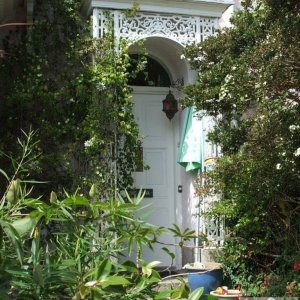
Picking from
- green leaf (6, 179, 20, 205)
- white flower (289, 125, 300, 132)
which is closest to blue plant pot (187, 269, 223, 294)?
white flower (289, 125, 300, 132)

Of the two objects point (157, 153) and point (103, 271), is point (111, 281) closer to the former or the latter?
point (103, 271)

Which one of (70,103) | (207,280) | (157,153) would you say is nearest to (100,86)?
(70,103)

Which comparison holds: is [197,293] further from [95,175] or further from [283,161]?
[95,175]

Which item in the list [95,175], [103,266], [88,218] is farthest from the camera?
[95,175]

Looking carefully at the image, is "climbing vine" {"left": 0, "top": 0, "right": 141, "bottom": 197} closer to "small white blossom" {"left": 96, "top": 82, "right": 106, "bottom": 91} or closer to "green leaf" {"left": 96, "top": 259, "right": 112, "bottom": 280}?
"small white blossom" {"left": 96, "top": 82, "right": 106, "bottom": 91}

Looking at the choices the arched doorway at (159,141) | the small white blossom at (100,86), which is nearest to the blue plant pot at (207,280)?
the arched doorway at (159,141)

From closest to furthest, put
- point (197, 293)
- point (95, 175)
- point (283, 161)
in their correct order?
point (197, 293) < point (283, 161) < point (95, 175)

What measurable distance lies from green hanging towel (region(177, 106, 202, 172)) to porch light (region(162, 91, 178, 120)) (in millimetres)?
433

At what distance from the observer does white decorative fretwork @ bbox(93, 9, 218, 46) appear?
6.37 m

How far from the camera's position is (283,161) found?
4535 millimetres

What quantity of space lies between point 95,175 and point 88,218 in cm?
404

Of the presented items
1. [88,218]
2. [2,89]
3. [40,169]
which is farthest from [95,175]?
[88,218]

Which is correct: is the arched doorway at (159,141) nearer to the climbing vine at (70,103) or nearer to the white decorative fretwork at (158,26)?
the white decorative fretwork at (158,26)

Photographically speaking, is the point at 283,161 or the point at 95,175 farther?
the point at 95,175
